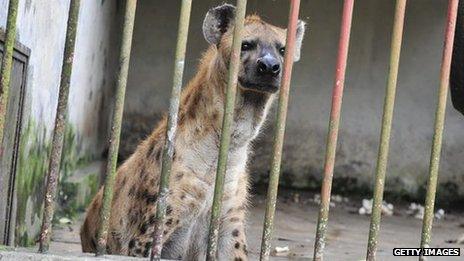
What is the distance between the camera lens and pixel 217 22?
5027 mm

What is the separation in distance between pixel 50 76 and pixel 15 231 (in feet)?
4.56

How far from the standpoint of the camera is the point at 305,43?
10242 millimetres

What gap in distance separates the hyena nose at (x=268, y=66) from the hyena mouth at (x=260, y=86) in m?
0.06

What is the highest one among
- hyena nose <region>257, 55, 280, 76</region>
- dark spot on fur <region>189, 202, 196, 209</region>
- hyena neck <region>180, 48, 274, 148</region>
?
hyena nose <region>257, 55, 280, 76</region>

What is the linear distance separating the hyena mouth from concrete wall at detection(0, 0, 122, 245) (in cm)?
126

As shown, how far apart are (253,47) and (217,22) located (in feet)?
0.97

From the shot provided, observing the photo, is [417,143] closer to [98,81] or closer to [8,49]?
[98,81]

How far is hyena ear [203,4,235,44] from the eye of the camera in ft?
16.3

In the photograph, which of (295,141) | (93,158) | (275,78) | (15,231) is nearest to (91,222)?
(15,231)

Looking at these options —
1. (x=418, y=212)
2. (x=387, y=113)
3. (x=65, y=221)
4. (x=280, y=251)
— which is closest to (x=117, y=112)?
(x=387, y=113)

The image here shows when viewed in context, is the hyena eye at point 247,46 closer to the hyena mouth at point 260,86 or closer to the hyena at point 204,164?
the hyena at point 204,164

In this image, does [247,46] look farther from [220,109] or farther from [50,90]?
[50,90]

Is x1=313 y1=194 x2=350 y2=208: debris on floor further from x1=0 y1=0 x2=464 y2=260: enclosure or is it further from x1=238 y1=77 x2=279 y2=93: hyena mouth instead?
x1=238 y1=77 x2=279 y2=93: hyena mouth

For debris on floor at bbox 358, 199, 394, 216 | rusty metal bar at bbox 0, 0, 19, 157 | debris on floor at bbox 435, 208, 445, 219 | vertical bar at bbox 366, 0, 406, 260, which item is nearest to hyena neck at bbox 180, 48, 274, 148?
vertical bar at bbox 366, 0, 406, 260
